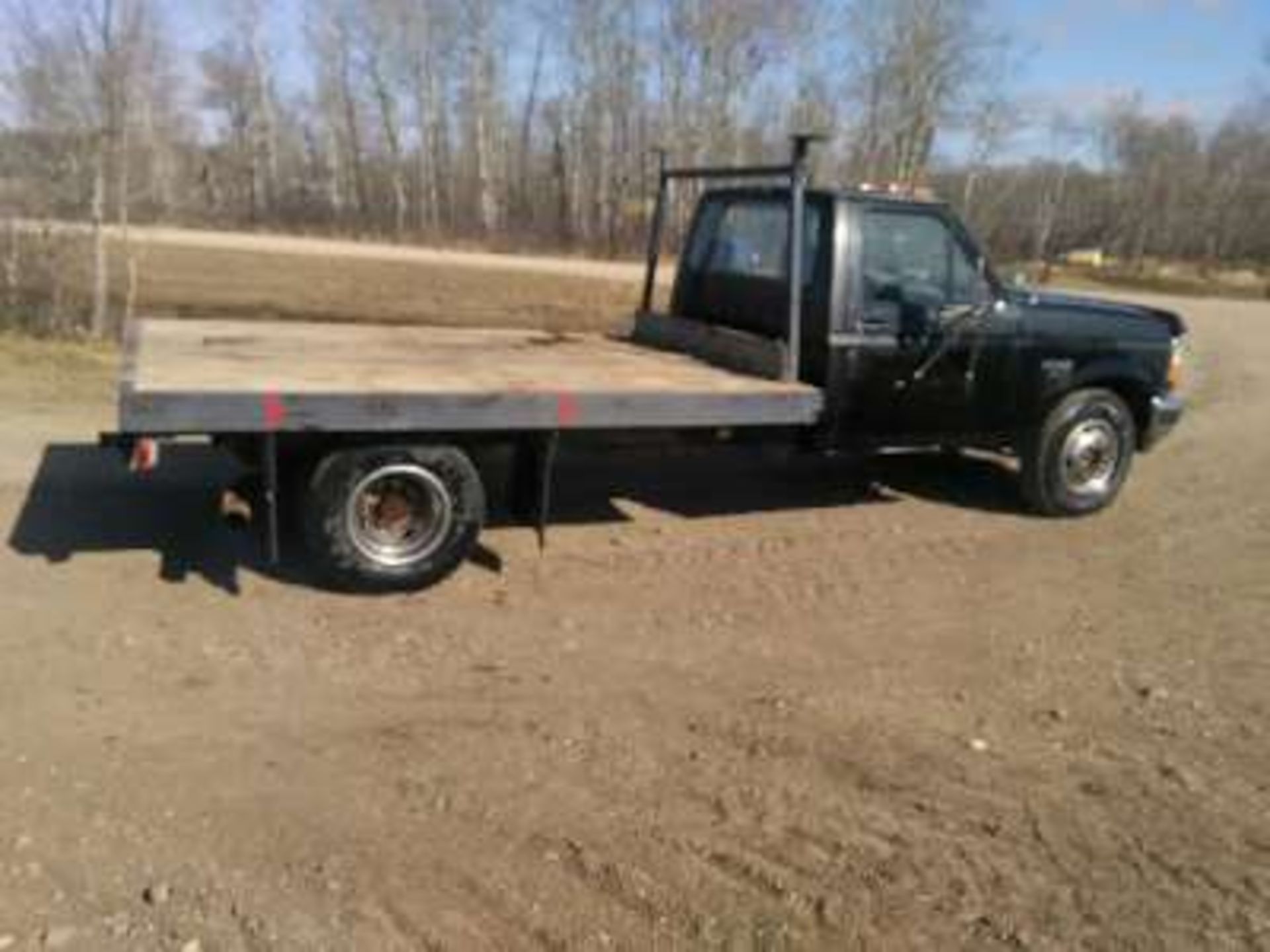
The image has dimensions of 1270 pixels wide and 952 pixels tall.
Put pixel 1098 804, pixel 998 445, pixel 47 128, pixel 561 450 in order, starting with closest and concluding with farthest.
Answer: pixel 1098 804 < pixel 561 450 < pixel 998 445 < pixel 47 128

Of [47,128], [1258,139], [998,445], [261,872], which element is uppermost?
[1258,139]

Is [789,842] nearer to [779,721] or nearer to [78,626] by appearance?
[779,721]

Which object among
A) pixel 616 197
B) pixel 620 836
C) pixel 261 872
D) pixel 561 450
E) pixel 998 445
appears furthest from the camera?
pixel 616 197

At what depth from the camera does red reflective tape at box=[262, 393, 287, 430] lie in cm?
589

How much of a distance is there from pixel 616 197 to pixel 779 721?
50788 mm

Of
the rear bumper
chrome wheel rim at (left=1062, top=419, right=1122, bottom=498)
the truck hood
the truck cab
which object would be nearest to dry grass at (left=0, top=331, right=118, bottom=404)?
the truck cab

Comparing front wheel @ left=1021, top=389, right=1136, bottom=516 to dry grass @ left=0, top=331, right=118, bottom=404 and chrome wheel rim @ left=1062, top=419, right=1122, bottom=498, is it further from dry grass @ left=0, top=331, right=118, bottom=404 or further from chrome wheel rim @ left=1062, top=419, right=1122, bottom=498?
dry grass @ left=0, top=331, right=118, bottom=404

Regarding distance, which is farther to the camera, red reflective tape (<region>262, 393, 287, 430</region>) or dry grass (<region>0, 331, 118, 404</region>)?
dry grass (<region>0, 331, 118, 404</region>)

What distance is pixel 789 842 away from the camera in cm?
440

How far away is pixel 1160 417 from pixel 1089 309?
930mm

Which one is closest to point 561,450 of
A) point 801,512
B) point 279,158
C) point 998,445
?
point 801,512

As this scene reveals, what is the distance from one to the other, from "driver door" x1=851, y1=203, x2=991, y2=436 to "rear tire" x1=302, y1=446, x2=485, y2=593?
247cm

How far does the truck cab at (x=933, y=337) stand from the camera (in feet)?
25.5

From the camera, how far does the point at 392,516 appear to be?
6.58m
